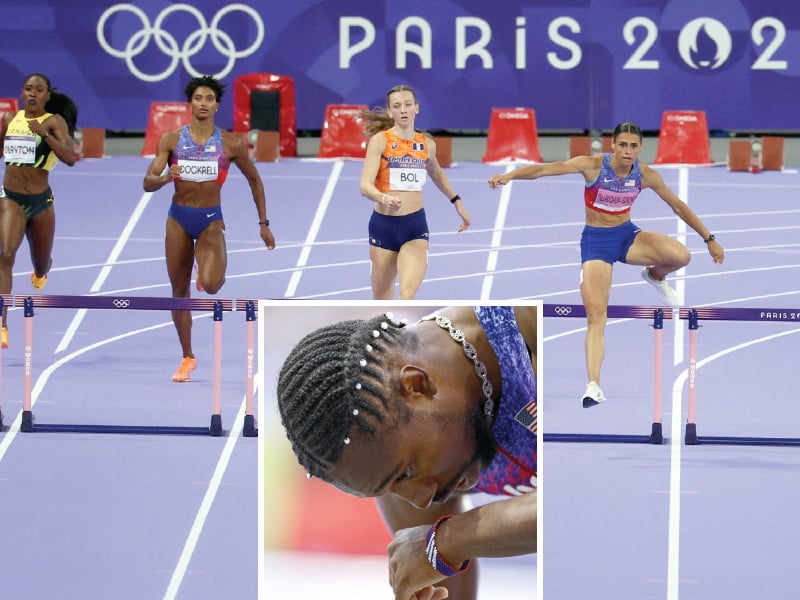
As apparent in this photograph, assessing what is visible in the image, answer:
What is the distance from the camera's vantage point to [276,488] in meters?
3.48

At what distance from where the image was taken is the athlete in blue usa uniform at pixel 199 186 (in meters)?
10.9

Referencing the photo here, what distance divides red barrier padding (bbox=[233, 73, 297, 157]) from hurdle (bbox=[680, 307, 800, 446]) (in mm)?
10460

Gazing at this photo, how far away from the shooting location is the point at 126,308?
9875 mm

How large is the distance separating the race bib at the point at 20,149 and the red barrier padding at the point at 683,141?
883cm

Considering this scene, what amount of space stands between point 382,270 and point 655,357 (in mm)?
1901

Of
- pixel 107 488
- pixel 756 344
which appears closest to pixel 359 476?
pixel 107 488

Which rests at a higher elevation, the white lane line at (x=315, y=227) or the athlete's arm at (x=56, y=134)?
the athlete's arm at (x=56, y=134)

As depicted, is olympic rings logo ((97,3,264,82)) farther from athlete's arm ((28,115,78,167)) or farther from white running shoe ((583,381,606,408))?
white running shoe ((583,381,606,408))

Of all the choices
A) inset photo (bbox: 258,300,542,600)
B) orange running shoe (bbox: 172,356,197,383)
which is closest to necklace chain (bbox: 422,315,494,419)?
inset photo (bbox: 258,300,542,600)

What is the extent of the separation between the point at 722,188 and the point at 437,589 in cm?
1462

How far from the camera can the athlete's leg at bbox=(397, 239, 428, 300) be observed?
1005 centimetres

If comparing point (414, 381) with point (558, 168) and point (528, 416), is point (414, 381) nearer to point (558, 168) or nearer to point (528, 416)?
point (528, 416)

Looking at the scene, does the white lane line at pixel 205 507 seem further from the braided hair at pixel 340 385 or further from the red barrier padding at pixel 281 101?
the red barrier padding at pixel 281 101

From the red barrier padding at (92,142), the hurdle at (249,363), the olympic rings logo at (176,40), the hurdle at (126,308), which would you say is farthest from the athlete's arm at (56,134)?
the olympic rings logo at (176,40)
